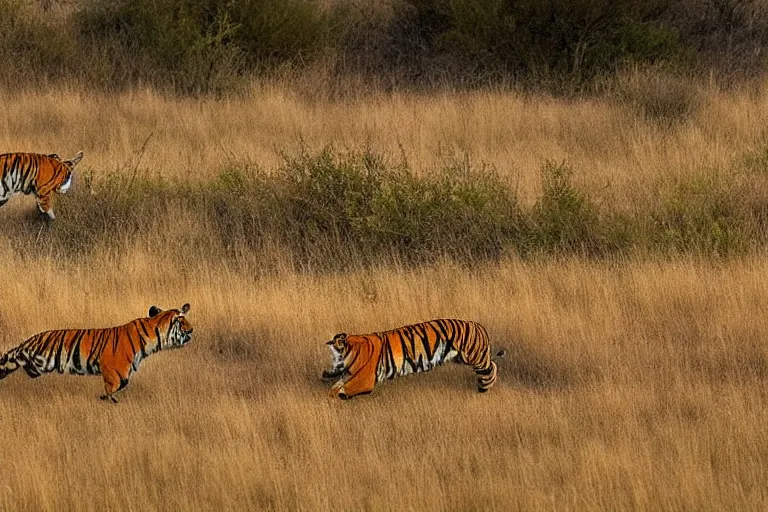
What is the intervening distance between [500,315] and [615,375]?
124 centimetres

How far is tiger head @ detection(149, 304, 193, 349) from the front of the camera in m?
6.98

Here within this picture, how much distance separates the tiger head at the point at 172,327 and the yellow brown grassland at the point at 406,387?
10.8 inches

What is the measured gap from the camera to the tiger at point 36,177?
36.5 ft

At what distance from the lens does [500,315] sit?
8.18 meters

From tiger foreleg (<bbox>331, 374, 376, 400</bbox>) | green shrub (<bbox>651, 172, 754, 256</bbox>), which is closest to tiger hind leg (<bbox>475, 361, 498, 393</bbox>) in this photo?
tiger foreleg (<bbox>331, 374, 376, 400</bbox>)

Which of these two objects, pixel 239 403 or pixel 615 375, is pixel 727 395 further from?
pixel 239 403

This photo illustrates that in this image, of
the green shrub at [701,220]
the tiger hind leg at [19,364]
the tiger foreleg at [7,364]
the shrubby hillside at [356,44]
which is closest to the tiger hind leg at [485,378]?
the tiger hind leg at [19,364]

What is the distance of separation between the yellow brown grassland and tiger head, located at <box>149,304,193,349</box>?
27 centimetres

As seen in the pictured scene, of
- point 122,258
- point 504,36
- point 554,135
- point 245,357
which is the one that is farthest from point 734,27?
point 245,357

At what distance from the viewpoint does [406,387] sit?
Answer: 708cm

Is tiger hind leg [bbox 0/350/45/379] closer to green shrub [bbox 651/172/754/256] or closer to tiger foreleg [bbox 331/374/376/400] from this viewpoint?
tiger foreleg [bbox 331/374/376/400]

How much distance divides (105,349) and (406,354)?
1.60m

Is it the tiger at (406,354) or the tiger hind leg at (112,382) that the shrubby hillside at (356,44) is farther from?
the tiger hind leg at (112,382)

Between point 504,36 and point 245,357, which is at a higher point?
point 504,36
